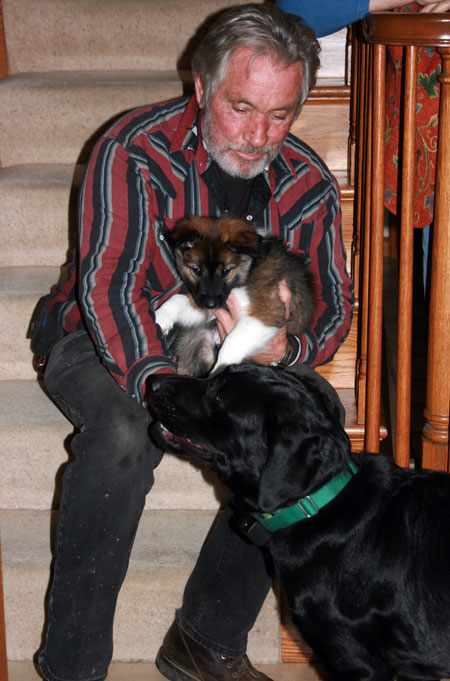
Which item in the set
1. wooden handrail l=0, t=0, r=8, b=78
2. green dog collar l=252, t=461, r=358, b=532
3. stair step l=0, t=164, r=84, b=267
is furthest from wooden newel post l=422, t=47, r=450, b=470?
wooden handrail l=0, t=0, r=8, b=78

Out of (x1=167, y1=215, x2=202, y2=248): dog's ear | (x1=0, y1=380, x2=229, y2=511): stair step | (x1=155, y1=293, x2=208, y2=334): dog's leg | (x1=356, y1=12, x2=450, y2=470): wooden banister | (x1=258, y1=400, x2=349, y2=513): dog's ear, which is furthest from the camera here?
(x1=0, y1=380, x2=229, y2=511): stair step

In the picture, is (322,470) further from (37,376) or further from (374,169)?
(37,376)

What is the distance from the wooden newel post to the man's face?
0.43 metres

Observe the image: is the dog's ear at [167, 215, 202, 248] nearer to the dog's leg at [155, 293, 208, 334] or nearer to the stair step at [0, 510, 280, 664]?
the dog's leg at [155, 293, 208, 334]

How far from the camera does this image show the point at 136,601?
214 cm

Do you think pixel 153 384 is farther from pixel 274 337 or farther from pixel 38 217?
pixel 38 217

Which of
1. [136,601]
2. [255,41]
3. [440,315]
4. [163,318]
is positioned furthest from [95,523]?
[255,41]

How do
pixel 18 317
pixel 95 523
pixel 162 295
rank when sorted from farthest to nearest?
A: pixel 18 317 → pixel 162 295 → pixel 95 523

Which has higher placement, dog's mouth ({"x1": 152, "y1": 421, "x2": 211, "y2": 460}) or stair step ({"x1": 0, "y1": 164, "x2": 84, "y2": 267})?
stair step ({"x1": 0, "y1": 164, "x2": 84, "y2": 267})

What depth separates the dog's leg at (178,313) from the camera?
2156mm

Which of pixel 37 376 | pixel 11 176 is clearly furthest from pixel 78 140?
pixel 37 376

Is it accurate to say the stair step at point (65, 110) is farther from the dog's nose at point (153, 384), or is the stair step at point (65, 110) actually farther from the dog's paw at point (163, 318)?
the dog's nose at point (153, 384)

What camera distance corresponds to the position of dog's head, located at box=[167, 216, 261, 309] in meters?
2.00

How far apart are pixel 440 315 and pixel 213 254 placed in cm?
65
